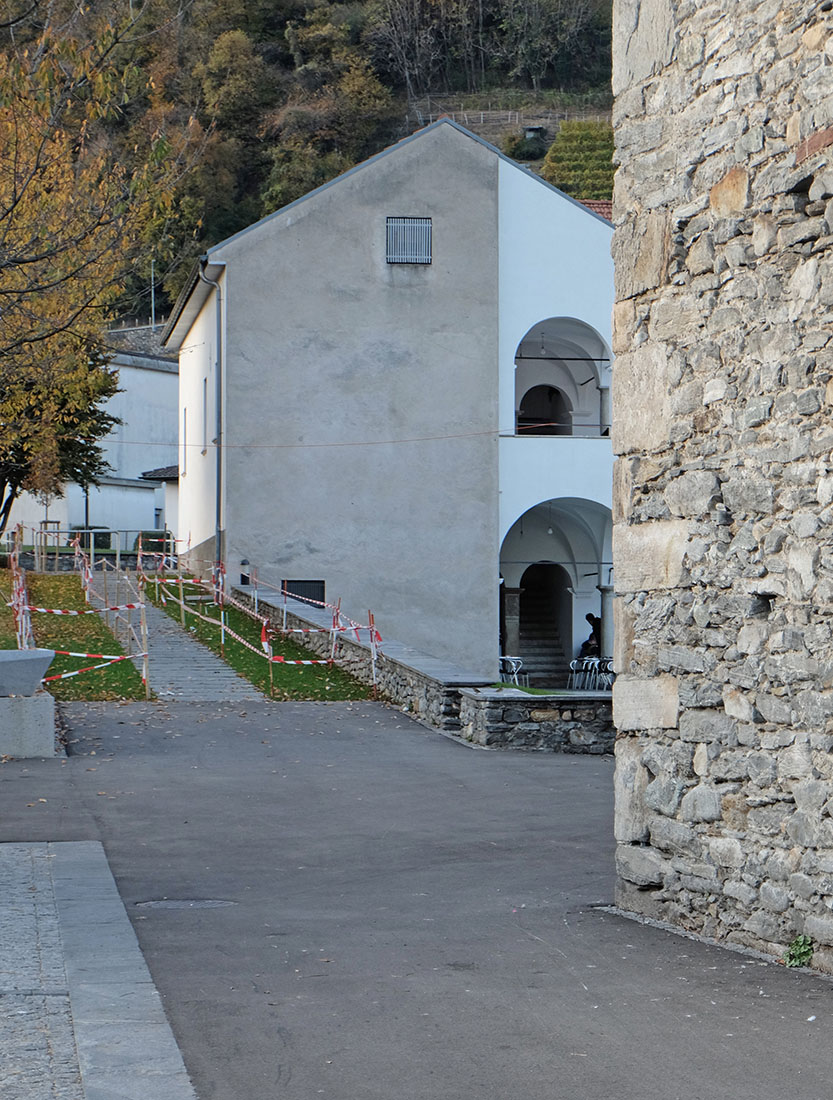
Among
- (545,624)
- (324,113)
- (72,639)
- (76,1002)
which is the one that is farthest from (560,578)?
(324,113)

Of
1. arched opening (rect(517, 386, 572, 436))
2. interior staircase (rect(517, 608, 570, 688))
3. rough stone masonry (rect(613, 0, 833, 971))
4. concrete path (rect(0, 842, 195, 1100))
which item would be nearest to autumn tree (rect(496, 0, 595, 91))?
arched opening (rect(517, 386, 572, 436))

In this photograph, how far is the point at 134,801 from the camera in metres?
11.0

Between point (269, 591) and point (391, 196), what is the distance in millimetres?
8971

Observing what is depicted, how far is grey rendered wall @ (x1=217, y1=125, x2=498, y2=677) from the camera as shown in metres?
30.0

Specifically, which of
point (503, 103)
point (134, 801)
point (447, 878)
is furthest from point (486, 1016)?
point (503, 103)

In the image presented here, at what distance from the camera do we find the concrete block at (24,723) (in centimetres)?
1303

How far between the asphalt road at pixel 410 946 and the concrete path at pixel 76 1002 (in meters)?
0.14

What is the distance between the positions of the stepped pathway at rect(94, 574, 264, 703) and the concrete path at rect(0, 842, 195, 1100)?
10.2m

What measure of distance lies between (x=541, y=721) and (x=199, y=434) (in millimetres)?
22026

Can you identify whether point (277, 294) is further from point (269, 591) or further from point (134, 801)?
point (134, 801)

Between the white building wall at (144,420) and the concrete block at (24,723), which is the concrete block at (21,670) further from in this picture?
the white building wall at (144,420)

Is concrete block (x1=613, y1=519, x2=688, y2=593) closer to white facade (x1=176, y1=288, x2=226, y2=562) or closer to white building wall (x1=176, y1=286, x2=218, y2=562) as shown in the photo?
white facade (x1=176, y1=288, x2=226, y2=562)

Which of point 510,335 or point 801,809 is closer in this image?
point 801,809

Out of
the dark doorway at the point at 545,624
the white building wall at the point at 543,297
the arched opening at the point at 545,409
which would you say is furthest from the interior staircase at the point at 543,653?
the white building wall at the point at 543,297
